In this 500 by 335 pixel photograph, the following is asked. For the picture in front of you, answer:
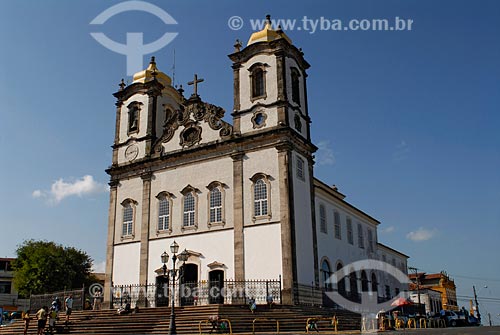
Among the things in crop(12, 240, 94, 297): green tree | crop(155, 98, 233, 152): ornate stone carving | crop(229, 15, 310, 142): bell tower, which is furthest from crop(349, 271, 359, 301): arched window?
crop(12, 240, 94, 297): green tree

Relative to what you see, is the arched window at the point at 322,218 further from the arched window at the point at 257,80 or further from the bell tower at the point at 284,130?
the arched window at the point at 257,80

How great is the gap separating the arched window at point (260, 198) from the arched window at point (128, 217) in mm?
8831

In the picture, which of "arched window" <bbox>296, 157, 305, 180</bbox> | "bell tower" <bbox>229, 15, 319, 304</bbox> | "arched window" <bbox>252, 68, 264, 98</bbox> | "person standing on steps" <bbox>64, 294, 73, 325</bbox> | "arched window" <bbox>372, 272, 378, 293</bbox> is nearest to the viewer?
"person standing on steps" <bbox>64, 294, 73, 325</bbox>

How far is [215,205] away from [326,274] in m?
8.27

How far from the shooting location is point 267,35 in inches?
1219

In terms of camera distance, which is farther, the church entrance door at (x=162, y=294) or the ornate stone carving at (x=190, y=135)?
the ornate stone carving at (x=190, y=135)

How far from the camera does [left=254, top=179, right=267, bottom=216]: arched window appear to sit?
27.7 metres

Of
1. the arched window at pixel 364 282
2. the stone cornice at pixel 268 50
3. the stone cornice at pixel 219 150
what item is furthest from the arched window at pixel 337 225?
the stone cornice at pixel 268 50

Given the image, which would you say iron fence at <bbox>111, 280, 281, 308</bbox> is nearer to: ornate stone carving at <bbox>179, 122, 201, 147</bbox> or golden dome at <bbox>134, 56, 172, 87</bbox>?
ornate stone carving at <bbox>179, 122, 201, 147</bbox>

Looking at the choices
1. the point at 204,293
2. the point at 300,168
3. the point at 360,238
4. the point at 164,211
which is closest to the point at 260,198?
the point at 300,168

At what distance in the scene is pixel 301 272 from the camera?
2644 centimetres

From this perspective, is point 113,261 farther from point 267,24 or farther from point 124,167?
point 267,24

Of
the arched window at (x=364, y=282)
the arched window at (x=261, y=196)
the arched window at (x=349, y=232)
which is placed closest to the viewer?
the arched window at (x=261, y=196)

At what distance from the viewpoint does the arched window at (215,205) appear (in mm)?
29031
